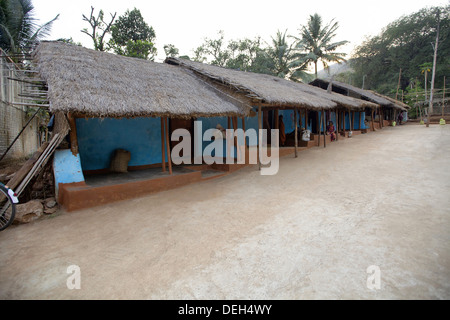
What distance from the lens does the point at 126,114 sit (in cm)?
539

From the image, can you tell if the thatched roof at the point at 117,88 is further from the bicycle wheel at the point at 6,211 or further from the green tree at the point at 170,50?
the green tree at the point at 170,50

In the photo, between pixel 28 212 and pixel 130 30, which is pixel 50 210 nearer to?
pixel 28 212

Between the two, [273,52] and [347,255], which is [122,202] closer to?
[347,255]

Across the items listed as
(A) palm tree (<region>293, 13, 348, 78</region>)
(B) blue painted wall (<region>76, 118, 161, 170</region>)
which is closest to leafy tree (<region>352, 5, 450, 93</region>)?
(A) palm tree (<region>293, 13, 348, 78</region>)

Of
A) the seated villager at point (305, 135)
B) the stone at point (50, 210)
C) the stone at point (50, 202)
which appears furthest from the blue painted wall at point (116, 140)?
the seated villager at point (305, 135)

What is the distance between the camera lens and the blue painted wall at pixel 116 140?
660cm

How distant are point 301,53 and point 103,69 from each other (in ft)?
76.1

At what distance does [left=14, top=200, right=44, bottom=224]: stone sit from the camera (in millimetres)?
4492

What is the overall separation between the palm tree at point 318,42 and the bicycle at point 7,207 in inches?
999

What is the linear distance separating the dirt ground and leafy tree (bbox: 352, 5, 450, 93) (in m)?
28.5

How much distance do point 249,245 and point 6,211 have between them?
4.18m

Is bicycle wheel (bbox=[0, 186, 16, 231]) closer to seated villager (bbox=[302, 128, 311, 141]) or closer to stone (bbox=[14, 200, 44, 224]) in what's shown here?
stone (bbox=[14, 200, 44, 224])
